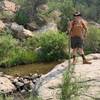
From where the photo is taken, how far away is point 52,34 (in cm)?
2694

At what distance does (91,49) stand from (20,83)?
9802 millimetres

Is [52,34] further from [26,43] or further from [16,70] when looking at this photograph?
[16,70]

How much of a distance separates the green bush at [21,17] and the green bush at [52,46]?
8.78m

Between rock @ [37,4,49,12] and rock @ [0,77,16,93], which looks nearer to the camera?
rock @ [0,77,16,93]

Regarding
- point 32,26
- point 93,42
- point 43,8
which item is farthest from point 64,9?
point 93,42

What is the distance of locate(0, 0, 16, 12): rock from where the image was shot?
128 feet

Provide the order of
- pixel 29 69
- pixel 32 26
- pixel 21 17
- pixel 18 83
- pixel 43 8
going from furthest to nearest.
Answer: pixel 43 8 → pixel 21 17 → pixel 32 26 → pixel 29 69 → pixel 18 83

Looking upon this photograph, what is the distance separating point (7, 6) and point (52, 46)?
14.5 meters

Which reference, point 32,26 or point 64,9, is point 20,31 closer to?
point 32,26

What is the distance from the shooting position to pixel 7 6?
3947 centimetres

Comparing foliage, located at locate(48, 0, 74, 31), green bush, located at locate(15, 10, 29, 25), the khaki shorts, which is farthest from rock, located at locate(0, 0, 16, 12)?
the khaki shorts

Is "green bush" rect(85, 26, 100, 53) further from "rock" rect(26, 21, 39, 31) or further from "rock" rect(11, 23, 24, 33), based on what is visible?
"rock" rect(26, 21, 39, 31)

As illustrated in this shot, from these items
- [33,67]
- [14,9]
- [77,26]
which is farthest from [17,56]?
[14,9]

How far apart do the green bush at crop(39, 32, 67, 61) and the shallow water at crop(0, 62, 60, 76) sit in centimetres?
117
